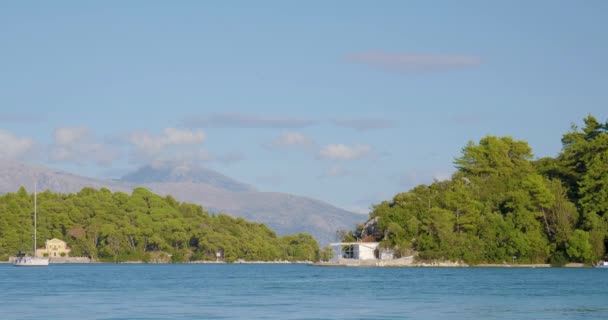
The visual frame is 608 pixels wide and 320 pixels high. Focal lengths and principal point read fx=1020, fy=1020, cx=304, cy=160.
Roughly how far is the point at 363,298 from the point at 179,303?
30.5ft

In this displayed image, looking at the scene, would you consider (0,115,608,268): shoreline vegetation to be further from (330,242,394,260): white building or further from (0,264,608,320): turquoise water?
(0,264,608,320): turquoise water

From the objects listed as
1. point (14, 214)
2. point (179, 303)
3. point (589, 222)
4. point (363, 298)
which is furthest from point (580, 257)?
point (14, 214)

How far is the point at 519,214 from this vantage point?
98.8m

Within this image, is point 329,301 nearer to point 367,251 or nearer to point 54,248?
point 367,251

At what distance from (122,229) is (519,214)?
85.1 meters

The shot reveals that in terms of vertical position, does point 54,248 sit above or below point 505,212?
below

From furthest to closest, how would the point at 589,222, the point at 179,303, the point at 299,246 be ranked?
the point at 299,246 < the point at 589,222 < the point at 179,303

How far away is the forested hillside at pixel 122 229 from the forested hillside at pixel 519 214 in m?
64.1

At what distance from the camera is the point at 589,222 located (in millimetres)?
96125

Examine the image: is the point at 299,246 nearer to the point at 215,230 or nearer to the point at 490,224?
the point at 215,230

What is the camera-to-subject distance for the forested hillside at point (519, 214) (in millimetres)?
97750

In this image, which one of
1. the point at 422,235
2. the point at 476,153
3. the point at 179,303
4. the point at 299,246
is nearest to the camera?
the point at 179,303

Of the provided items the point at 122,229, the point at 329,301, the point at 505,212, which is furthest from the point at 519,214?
the point at 122,229

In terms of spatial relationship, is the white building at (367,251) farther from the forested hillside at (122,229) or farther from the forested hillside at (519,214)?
the forested hillside at (122,229)
